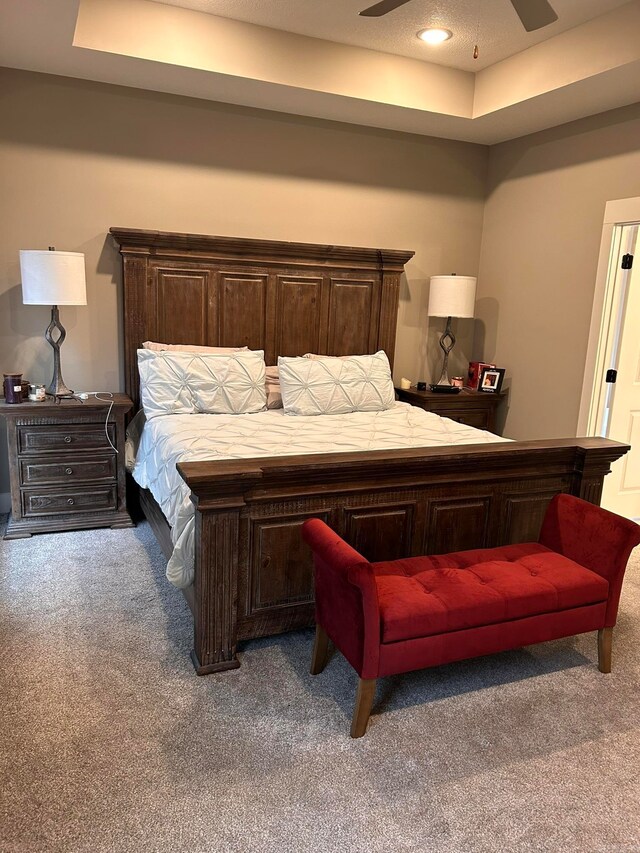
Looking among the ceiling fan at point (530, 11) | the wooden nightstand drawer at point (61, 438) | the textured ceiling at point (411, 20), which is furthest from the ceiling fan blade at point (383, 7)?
the wooden nightstand drawer at point (61, 438)

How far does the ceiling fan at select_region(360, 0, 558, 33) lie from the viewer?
2.16m

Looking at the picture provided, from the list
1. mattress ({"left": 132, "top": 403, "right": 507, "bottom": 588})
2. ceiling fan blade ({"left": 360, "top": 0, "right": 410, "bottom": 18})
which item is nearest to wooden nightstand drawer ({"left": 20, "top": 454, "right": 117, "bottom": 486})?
mattress ({"left": 132, "top": 403, "right": 507, "bottom": 588})

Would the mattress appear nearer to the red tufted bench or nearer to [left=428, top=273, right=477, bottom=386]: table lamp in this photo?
the red tufted bench

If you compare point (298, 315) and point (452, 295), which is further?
point (452, 295)

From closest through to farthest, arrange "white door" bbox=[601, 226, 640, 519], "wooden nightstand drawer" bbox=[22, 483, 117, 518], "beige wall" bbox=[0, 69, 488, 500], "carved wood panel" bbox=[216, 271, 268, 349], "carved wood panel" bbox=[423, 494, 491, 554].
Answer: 1. "carved wood panel" bbox=[423, 494, 491, 554]
2. "wooden nightstand drawer" bbox=[22, 483, 117, 518]
3. "beige wall" bbox=[0, 69, 488, 500]
4. "white door" bbox=[601, 226, 640, 519]
5. "carved wood panel" bbox=[216, 271, 268, 349]

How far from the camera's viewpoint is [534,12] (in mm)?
2232

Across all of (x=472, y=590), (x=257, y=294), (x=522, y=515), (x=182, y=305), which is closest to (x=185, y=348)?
(x=182, y=305)

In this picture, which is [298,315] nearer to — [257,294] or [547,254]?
[257,294]

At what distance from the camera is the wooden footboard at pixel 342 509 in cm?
237

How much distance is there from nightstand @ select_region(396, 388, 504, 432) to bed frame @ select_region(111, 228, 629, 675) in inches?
63.9

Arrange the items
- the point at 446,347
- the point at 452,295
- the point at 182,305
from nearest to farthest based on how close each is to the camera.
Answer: the point at 182,305 < the point at 452,295 < the point at 446,347

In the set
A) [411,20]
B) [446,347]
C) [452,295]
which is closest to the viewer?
[411,20]

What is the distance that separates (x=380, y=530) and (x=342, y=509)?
0.71ft

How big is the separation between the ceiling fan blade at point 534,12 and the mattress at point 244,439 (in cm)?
179
